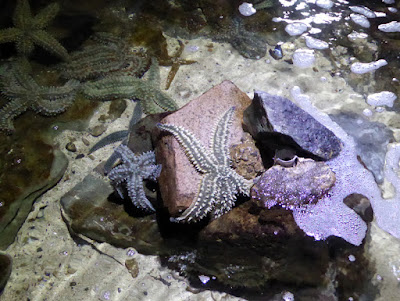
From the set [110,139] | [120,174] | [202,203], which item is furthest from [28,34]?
[202,203]

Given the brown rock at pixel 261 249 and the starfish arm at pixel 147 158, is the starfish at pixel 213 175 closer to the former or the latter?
the brown rock at pixel 261 249

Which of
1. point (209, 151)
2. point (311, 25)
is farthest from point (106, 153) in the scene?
point (311, 25)

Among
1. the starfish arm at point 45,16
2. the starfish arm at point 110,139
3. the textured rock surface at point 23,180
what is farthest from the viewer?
the starfish arm at point 45,16

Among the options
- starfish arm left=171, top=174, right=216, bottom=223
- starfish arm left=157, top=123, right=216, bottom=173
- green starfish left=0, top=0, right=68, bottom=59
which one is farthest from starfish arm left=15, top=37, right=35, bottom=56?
starfish arm left=171, top=174, right=216, bottom=223

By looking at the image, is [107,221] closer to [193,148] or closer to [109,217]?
[109,217]

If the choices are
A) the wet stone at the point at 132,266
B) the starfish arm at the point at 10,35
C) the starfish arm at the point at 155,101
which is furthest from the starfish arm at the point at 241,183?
the starfish arm at the point at 10,35

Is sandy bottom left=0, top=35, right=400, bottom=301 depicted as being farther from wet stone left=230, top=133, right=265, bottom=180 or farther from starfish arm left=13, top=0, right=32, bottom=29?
starfish arm left=13, top=0, right=32, bottom=29

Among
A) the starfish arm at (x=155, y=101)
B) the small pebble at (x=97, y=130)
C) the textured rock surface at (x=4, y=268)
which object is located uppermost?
the starfish arm at (x=155, y=101)

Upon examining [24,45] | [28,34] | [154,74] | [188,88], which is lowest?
[188,88]
